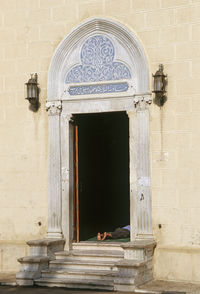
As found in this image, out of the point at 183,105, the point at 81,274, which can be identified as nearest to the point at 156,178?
the point at 183,105

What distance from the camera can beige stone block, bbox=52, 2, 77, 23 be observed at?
10852mm

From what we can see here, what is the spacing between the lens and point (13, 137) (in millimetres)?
11305

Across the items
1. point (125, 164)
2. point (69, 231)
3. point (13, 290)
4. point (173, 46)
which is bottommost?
point (13, 290)

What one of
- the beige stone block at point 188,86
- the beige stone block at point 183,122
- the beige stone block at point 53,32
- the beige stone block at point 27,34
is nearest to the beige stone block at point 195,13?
the beige stone block at point 188,86

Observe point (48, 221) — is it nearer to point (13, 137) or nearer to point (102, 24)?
point (13, 137)

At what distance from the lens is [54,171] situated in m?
10.9

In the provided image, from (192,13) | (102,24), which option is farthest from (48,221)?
(192,13)

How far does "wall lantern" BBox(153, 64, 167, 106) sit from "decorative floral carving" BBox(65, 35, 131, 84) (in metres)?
0.69

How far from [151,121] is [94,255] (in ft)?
8.01

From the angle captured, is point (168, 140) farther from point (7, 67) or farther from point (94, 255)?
point (7, 67)

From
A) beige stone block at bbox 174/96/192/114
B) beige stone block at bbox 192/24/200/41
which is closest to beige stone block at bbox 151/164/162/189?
beige stone block at bbox 174/96/192/114

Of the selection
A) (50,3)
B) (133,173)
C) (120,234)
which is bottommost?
(120,234)

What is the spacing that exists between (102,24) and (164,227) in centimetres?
364

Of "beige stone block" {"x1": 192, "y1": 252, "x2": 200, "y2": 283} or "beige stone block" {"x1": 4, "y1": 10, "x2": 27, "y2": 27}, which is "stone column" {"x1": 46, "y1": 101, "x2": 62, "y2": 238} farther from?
"beige stone block" {"x1": 192, "y1": 252, "x2": 200, "y2": 283}
